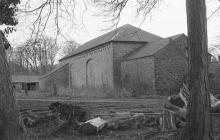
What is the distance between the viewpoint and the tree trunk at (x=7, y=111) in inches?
200

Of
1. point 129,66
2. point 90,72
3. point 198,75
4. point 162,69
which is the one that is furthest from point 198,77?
point 90,72

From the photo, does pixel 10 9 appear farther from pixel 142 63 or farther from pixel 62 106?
pixel 142 63

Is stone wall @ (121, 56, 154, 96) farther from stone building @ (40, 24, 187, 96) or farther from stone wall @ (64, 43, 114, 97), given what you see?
stone wall @ (64, 43, 114, 97)

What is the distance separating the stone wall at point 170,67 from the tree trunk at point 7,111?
1062 inches

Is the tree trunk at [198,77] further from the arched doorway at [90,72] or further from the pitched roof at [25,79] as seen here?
the pitched roof at [25,79]

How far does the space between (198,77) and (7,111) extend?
3702 mm

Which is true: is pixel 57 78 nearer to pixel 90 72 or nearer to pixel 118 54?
pixel 90 72

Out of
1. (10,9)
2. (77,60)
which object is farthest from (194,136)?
(77,60)

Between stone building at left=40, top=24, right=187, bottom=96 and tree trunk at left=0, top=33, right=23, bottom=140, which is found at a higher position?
stone building at left=40, top=24, right=187, bottom=96

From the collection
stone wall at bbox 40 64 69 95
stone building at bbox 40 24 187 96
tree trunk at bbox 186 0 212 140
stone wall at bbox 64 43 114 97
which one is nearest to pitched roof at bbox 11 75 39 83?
stone wall at bbox 40 64 69 95

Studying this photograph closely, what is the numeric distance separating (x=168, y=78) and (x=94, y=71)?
51.1 ft

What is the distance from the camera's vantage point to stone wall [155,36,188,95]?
31.5 meters

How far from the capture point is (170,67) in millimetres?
32312

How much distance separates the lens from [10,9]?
1124cm
